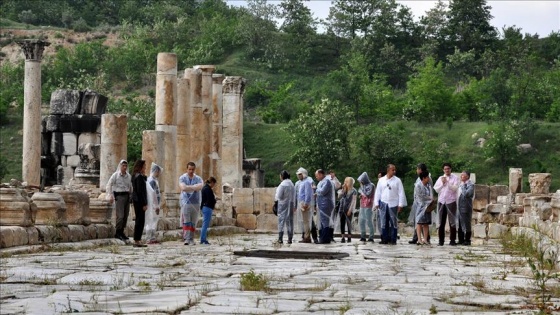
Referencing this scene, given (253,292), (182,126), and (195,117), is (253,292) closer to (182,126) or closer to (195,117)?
(182,126)

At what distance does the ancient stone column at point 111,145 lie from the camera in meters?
28.2

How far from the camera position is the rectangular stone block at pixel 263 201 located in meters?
35.4

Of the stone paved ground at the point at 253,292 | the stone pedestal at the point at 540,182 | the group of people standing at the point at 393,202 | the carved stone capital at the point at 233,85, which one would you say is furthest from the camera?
the carved stone capital at the point at 233,85

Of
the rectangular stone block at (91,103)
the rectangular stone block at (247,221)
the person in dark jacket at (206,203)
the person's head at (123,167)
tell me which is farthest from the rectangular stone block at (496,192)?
the person's head at (123,167)

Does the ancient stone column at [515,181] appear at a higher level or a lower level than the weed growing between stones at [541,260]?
higher

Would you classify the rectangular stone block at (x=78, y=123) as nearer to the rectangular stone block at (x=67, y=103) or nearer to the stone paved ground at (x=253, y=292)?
the rectangular stone block at (x=67, y=103)

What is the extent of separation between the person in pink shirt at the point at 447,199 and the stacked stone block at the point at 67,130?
15.2 m

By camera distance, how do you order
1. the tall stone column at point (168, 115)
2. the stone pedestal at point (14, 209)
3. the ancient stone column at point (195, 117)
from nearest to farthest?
the stone pedestal at point (14, 209) < the tall stone column at point (168, 115) < the ancient stone column at point (195, 117)

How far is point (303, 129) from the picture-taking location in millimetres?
70312

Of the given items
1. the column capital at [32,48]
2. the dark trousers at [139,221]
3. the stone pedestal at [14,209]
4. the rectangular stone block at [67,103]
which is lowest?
the dark trousers at [139,221]

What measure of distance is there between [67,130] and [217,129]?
4933 mm

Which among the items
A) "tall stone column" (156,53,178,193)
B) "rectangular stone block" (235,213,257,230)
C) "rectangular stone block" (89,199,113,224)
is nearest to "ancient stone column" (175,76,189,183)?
"tall stone column" (156,53,178,193)

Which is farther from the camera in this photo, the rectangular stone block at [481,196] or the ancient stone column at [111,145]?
the rectangular stone block at [481,196]

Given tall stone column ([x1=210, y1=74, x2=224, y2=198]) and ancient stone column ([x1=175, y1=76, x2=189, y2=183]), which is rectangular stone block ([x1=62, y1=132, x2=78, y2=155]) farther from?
ancient stone column ([x1=175, y1=76, x2=189, y2=183])
